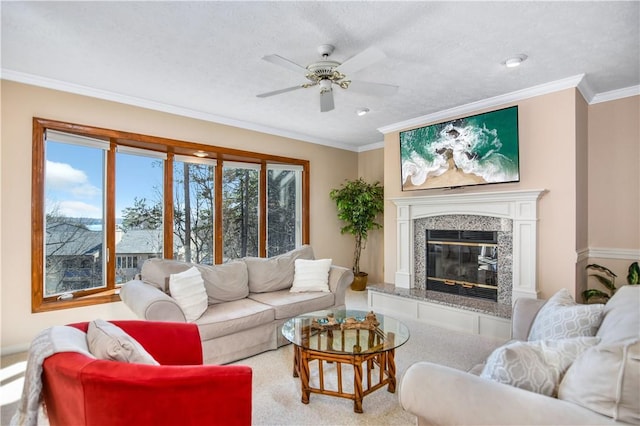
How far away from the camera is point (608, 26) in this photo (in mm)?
2297

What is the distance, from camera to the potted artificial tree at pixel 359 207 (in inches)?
214

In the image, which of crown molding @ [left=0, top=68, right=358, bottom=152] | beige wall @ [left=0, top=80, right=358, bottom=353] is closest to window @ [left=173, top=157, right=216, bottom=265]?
beige wall @ [left=0, top=80, right=358, bottom=353]

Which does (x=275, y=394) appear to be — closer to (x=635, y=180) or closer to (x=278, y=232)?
(x=278, y=232)

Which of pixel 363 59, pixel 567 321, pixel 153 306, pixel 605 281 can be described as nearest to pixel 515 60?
pixel 363 59

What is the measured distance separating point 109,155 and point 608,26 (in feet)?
15.3

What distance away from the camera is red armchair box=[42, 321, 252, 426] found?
113cm

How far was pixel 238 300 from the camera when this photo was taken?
3367 mm

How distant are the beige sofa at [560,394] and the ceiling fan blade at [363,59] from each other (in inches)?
71.2

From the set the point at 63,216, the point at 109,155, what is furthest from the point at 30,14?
the point at 63,216

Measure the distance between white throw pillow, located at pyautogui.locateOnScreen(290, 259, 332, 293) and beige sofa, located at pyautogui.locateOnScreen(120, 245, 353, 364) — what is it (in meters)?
0.07

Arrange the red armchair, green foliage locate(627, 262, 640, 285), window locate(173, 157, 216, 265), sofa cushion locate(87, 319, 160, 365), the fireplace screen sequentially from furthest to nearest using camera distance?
window locate(173, 157, 216, 265) < the fireplace screen < green foliage locate(627, 262, 640, 285) < sofa cushion locate(87, 319, 160, 365) < the red armchair

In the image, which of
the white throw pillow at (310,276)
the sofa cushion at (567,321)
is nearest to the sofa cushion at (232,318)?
the white throw pillow at (310,276)

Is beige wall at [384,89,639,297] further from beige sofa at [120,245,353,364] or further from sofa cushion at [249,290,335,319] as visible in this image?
sofa cushion at [249,290,335,319]

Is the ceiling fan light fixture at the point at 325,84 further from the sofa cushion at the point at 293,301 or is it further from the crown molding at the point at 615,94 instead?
the crown molding at the point at 615,94
